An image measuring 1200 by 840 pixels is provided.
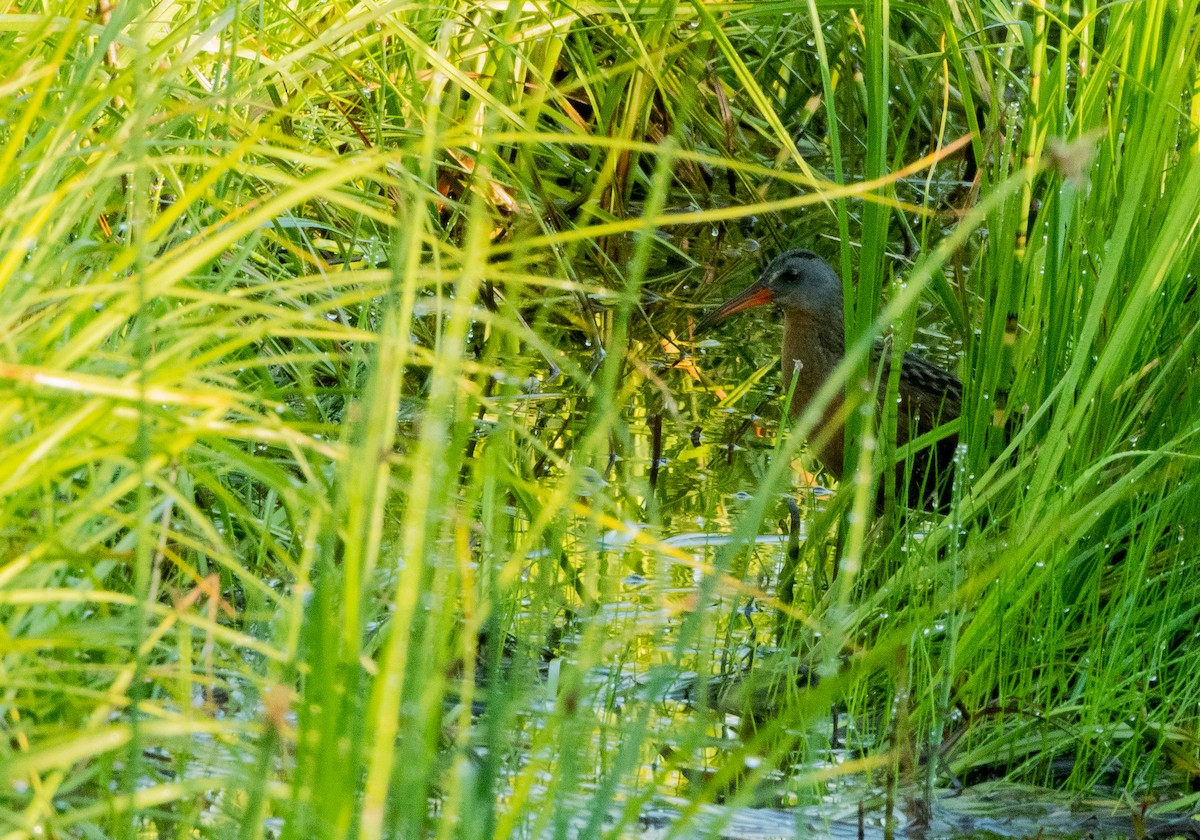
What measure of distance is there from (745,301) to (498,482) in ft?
6.61

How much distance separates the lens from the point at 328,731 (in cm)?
121

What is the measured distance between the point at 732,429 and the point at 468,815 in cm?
280

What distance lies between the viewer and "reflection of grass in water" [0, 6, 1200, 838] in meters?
1.35

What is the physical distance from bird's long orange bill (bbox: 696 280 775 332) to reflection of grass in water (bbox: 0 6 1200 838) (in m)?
0.10

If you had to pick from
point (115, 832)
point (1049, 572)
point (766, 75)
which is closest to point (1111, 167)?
point (1049, 572)

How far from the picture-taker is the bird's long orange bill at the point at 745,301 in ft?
14.9

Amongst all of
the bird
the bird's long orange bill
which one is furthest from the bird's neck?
the bird's long orange bill

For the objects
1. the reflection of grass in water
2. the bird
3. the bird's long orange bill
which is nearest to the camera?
the reflection of grass in water

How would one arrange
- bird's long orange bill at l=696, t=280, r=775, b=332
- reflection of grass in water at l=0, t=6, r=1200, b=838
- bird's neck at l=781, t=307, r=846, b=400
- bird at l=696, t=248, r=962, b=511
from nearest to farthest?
1. reflection of grass in water at l=0, t=6, r=1200, b=838
2. bird at l=696, t=248, r=962, b=511
3. bird's neck at l=781, t=307, r=846, b=400
4. bird's long orange bill at l=696, t=280, r=775, b=332

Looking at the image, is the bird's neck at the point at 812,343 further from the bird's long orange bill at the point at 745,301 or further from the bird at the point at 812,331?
the bird's long orange bill at the point at 745,301

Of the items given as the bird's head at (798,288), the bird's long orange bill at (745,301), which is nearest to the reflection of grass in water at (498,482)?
the bird's long orange bill at (745,301)

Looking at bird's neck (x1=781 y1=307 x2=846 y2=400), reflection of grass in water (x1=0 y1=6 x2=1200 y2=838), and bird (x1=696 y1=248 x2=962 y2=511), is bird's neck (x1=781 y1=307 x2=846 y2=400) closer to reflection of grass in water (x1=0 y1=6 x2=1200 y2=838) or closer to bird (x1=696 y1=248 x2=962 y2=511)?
bird (x1=696 y1=248 x2=962 y2=511)

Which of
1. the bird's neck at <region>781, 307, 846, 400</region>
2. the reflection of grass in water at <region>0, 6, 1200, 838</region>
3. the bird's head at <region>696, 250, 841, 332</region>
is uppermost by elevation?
the bird's head at <region>696, 250, 841, 332</region>

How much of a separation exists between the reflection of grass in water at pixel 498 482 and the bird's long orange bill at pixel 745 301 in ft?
0.32
